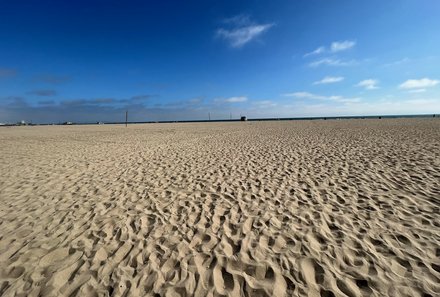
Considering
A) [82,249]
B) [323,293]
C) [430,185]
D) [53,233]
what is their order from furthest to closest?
[430,185] → [53,233] → [82,249] → [323,293]

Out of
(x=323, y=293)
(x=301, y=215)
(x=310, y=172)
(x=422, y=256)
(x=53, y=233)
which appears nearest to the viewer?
(x=323, y=293)

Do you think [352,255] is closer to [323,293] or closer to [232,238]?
[323,293]

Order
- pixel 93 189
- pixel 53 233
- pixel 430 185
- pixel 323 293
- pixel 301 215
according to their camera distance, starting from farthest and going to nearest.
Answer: pixel 93 189
pixel 430 185
pixel 301 215
pixel 53 233
pixel 323 293

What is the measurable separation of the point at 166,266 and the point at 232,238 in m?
1.31

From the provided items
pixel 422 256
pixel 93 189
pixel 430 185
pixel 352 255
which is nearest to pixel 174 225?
pixel 352 255

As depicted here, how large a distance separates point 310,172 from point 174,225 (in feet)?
18.3

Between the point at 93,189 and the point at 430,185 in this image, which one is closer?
the point at 430,185

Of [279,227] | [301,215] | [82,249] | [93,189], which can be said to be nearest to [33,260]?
[82,249]

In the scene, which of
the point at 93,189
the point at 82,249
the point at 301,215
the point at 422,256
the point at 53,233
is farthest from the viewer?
the point at 93,189

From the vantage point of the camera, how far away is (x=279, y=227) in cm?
435

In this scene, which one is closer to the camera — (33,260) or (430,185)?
(33,260)

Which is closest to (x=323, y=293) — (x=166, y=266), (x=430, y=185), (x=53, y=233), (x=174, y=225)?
(x=166, y=266)

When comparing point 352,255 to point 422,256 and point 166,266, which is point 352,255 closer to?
point 422,256

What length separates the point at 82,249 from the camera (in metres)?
3.83
